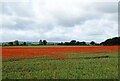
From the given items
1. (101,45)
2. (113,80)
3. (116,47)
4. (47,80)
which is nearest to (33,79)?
(47,80)

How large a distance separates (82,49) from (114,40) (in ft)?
29.8

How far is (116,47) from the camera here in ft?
176

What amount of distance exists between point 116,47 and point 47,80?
40595 mm

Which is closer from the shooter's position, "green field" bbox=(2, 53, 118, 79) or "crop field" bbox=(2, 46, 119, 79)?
"green field" bbox=(2, 53, 118, 79)

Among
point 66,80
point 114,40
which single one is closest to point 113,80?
point 66,80

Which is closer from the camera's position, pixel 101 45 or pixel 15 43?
pixel 101 45

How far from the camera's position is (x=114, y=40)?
56969 millimetres

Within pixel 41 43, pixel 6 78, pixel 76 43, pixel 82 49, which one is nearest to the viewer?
pixel 6 78

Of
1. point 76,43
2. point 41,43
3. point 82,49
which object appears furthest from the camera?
point 41,43

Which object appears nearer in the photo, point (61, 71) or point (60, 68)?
point (61, 71)

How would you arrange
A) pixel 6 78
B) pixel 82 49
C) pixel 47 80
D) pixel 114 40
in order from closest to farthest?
pixel 47 80 → pixel 6 78 → pixel 82 49 → pixel 114 40

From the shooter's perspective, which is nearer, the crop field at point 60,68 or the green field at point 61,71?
the green field at point 61,71

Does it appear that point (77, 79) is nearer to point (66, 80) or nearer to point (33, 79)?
point (66, 80)

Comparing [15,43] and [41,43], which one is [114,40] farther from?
[15,43]
